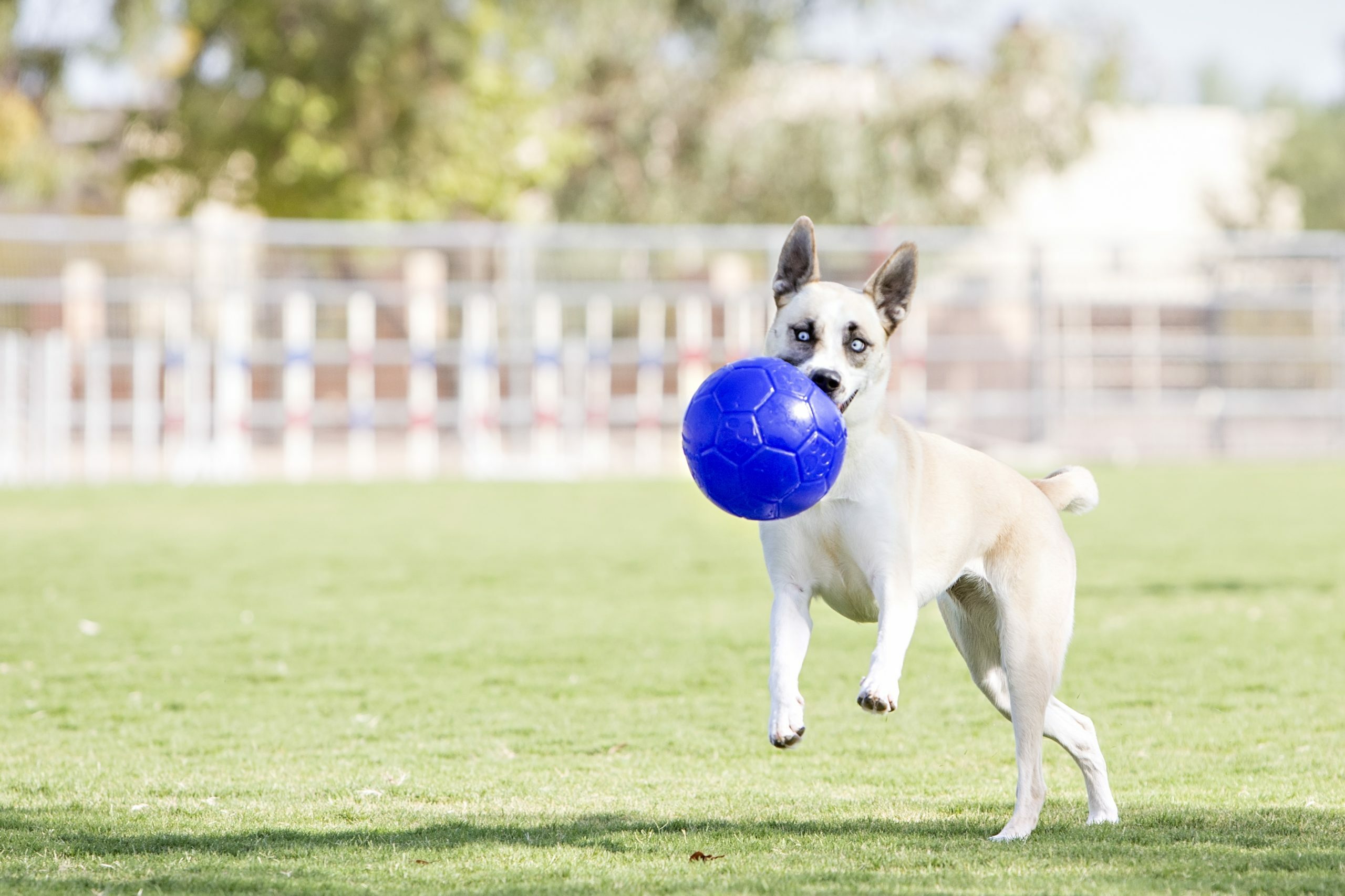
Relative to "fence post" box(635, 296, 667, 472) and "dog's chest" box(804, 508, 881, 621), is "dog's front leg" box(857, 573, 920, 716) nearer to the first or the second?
"dog's chest" box(804, 508, 881, 621)

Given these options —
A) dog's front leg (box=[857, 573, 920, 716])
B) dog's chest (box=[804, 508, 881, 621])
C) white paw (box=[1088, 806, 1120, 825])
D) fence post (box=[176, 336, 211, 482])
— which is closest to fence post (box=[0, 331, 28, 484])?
fence post (box=[176, 336, 211, 482])

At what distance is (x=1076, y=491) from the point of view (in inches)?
232

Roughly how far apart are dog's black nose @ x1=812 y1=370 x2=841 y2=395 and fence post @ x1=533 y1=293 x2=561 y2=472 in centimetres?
1851

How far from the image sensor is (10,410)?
22.0 metres

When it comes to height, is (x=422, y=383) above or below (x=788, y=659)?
above

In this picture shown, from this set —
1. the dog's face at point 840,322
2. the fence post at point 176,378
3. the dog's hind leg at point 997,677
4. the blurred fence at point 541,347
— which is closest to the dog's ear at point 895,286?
the dog's face at point 840,322

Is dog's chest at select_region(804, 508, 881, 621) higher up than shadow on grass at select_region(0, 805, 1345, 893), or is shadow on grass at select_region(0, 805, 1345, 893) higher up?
dog's chest at select_region(804, 508, 881, 621)

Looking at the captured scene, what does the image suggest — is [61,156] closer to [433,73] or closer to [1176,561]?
[433,73]

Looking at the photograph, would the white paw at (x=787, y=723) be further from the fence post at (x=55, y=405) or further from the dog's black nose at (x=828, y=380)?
the fence post at (x=55, y=405)

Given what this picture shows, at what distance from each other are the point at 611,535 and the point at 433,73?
15.2m

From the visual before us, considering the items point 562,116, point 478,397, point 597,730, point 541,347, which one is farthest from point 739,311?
point 597,730

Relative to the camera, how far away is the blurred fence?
Answer: 23547mm

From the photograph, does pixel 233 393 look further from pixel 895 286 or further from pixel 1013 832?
pixel 1013 832

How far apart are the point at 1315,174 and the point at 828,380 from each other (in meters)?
49.5
